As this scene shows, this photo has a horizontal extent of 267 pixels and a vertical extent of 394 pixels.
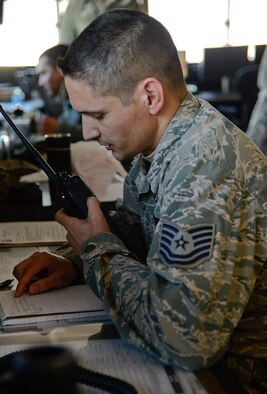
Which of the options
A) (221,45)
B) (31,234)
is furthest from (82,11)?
(221,45)

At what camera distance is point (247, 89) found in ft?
18.4

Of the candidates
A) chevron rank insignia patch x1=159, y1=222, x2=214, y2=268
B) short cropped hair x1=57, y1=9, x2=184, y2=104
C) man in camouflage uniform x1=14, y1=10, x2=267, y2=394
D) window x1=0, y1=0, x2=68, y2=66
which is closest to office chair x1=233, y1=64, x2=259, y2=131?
window x1=0, y1=0, x2=68, y2=66

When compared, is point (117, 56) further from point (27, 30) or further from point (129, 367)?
point (27, 30)

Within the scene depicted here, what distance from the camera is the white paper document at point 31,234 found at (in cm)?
154

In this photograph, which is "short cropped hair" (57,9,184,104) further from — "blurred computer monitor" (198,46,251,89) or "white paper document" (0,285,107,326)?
"blurred computer monitor" (198,46,251,89)

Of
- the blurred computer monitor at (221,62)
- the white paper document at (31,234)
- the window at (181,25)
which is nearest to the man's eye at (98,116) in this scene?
the white paper document at (31,234)

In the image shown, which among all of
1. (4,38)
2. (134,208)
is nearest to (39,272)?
(134,208)

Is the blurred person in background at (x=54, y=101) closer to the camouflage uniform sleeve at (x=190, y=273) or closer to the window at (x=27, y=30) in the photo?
the window at (x=27, y=30)

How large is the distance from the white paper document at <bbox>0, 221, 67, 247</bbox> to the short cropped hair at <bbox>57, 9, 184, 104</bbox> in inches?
21.4

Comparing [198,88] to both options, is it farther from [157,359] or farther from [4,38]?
[157,359]

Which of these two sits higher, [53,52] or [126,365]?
[126,365]

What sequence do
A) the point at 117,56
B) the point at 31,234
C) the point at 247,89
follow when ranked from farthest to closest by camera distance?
1. the point at 247,89
2. the point at 31,234
3. the point at 117,56

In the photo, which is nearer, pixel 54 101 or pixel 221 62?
pixel 54 101

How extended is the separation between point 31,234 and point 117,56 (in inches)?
25.4
